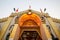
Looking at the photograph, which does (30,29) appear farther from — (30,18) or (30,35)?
(30,18)

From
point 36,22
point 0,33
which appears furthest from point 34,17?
point 0,33

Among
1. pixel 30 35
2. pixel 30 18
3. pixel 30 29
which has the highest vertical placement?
pixel 30 18

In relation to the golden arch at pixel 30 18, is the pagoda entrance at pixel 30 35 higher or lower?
lower

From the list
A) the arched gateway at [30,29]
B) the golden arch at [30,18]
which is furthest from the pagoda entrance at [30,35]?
the golden arch at [30,18]

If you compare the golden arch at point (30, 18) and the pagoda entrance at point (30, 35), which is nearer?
the pagoda entrance at point (30, 35)

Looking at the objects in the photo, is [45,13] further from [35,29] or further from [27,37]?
[27,37]

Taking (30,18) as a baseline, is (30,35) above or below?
below

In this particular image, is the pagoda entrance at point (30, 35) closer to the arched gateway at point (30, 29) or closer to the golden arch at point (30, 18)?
the arched gateway at point (30, 29)

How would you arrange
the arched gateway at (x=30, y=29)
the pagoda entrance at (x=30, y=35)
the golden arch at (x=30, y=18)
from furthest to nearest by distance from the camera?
the golden arch at (x=30, y=18), the pagoda entrance at (x=30, y=35), the arched gateway at (x=30, y=29)

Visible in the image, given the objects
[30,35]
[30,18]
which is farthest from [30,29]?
[30,18]

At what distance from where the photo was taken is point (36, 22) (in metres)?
18.7

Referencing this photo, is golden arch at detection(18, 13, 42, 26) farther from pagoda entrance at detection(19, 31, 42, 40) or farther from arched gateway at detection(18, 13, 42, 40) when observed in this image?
pagoda entrance at detection(19, 31, 42, 40)

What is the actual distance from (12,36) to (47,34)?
296 cm

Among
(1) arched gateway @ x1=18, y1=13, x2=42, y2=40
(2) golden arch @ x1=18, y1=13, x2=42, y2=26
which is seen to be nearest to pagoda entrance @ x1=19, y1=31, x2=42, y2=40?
(1) arched gateway @ x1=18, y1=13, x2=42, y2=40
